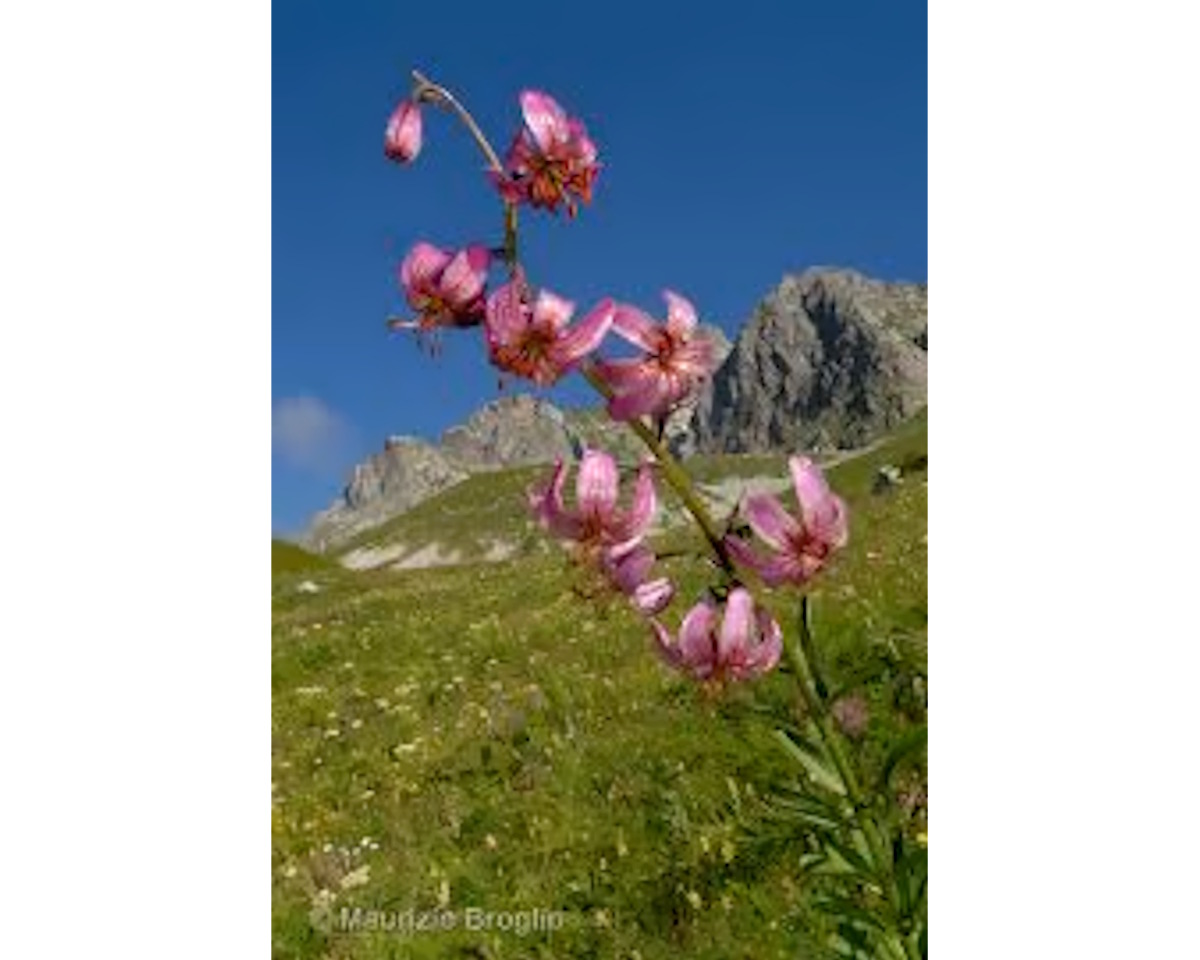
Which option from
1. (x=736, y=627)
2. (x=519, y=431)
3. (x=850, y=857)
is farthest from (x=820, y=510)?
(x=519, y=431)

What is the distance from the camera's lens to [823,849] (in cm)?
450

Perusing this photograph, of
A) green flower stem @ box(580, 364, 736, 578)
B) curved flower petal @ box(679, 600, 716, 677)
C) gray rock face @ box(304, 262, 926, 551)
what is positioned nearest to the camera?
green flower stem @ box(580, 364, 736, 578)

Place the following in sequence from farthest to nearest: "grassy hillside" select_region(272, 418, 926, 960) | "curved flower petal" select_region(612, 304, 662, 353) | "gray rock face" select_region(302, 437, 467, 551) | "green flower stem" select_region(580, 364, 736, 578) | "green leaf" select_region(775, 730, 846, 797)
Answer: "gray rock face" select_region(302, 437, 467, 551) → "grassy hillside" select_region(272, 418, 926, 960) → "green leaf" select_region(775, 730, 846, 797) → "curved flower petal" select_region(612, 304, 662, 353) → "green flower stem" select_region(580, 364, 736, 578)

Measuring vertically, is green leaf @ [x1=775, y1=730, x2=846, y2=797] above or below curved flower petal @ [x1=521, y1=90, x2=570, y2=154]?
below

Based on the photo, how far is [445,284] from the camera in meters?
3.74

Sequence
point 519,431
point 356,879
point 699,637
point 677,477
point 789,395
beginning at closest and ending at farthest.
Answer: point 677,477, point 699,637, point 519,431, point 789,395, point 356,879

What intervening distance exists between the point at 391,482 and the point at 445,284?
6836 mm

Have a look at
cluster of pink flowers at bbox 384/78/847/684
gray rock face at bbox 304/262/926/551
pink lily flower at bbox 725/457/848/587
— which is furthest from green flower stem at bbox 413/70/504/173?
pink lily flower at bbox 725/457/848/587

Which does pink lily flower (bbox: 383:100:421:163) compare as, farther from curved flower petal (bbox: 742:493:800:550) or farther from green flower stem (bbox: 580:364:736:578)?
curved flower petal (bbox: 742:493:800:550)

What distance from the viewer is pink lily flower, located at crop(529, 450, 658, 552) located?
12.2 ft

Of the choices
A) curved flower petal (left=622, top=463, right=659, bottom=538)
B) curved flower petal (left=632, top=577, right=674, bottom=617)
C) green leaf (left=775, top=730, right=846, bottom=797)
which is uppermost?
curved flower petal (left=622, top=463, right=659, bottom=538)

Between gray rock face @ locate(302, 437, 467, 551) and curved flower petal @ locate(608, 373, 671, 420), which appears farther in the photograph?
gray rock face @ locate(302, 437, 467, 551)

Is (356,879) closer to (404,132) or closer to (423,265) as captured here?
(404,132)
